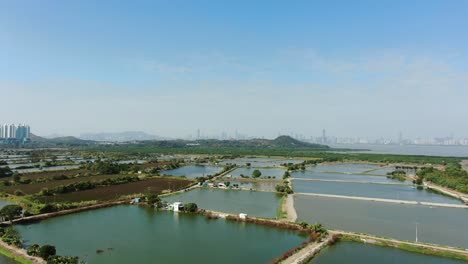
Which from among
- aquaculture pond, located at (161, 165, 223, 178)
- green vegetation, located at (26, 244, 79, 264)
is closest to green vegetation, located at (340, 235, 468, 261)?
green vegetation, located at (26, 244, 79, 264)

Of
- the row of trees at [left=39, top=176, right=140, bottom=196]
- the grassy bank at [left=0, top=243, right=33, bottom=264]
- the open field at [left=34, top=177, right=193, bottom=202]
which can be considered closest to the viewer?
the grassy bank at [left=0, top=243, right=33, bottom=264]

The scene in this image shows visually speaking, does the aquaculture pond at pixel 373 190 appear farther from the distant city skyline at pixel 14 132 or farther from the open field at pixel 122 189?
the distant city skyline at pixel 14 132

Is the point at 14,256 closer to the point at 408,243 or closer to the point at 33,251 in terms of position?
the point at 33,251

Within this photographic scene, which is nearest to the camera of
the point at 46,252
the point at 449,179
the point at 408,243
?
the point at 46,252

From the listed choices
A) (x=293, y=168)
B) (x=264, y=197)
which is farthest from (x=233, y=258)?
(x=293, y=168)

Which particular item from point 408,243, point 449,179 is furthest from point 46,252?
point 449,179

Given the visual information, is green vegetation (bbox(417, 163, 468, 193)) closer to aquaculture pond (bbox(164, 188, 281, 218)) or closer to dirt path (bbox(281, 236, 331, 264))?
aquaculture pond (bbox(164, 188, 281, 218))
